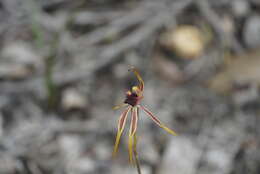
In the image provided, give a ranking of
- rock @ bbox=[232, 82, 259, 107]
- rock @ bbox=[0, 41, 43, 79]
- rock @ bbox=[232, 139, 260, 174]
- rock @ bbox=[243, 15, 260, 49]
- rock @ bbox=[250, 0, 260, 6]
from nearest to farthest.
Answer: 1. rock @ bbox=[232, 139, 260, 174]
2. rock @ bbox=[232, 82, 259, 107]
3. rock @ bbox=[0, 41, 43, 79]
4. rock @ bbox=[243, 15, 260, 49]
5. rock @ bbox=[250, 0, 260, 6]

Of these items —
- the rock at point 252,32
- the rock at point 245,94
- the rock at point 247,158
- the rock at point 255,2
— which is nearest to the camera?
the rock at point 247,158

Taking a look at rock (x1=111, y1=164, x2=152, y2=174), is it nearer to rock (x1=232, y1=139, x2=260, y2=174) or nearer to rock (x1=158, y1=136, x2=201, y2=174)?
rock (x1=158, y1=136, x2=201, y2=174)

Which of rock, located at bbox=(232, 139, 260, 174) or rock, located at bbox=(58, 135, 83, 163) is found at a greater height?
rock, located at bbox=(58, 135, 83, 163)

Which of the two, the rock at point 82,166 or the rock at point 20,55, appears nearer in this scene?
the rock at point 82,166

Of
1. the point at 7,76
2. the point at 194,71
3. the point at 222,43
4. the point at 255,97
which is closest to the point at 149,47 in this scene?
the point at 194,71

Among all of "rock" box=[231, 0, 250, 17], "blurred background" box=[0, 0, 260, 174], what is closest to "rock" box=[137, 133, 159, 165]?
"blurred background" box=[0, 0, 260, 174]

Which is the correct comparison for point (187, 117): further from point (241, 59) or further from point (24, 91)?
point (24, 91)

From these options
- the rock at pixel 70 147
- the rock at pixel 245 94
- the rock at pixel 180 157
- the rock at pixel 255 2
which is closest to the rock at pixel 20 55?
the rock at pixel 70 147

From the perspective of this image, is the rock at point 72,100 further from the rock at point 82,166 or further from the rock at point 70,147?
the rock at point 82,166
